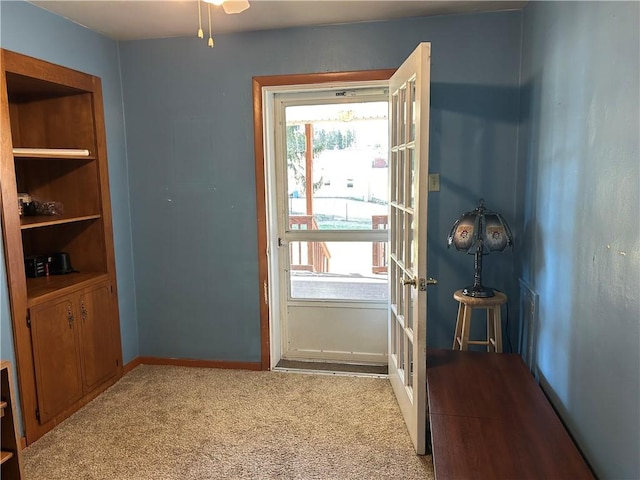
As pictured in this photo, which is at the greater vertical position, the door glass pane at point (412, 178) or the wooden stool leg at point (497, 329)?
the door glass pane at point (412, 178)

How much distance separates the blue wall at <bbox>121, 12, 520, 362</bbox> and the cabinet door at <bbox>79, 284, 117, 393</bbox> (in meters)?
0.34

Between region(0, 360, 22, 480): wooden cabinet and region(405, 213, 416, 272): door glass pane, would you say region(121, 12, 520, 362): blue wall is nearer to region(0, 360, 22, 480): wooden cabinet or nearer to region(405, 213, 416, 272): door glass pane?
region(405, 213, 416, 272): door glass pane

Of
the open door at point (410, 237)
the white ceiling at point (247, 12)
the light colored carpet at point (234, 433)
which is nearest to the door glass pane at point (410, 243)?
the open door at point (410, 237)

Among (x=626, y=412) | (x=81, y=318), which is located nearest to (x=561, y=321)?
(x=626, y=412)

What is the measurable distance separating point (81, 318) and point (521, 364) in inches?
99.9

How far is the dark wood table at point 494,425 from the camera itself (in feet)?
4.87

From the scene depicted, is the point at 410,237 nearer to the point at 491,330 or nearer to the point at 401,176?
the point at 401,176

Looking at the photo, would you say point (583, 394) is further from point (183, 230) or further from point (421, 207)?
point (183, 230)

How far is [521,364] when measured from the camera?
2242 millimetres

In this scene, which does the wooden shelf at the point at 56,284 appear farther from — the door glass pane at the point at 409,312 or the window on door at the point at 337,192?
the door glass pane at the point at 409,312

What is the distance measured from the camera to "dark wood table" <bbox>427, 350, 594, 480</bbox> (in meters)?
1.49

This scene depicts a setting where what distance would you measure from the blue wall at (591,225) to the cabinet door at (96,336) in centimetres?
261

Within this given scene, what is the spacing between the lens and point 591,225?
1.56 meters

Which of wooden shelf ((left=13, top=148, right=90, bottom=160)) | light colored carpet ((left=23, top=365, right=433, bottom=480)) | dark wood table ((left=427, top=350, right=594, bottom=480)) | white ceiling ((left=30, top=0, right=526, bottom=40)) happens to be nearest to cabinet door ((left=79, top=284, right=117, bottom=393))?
light colored carpet ((left=23, top=365, right=433, bottom=480))
